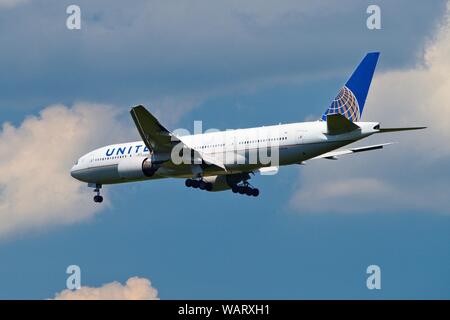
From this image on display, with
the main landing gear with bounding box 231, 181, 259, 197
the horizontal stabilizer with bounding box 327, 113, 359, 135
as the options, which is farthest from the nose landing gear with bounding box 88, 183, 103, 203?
the horizontal stabilizer with bounding box 327, 113, 359, 135

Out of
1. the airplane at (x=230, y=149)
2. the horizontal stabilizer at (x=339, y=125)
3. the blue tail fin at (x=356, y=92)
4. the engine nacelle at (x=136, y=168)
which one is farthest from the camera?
the blue tail fin at (x=356, y=92)

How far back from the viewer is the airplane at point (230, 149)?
76.9 metres

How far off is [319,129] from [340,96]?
7.69m

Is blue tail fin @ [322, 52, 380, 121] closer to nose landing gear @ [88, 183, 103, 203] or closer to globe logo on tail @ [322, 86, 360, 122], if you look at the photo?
globe logo on tail @ [322, 86, 360, 122]

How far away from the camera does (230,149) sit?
3177 inches

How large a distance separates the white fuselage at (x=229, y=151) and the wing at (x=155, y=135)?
1.35 ft

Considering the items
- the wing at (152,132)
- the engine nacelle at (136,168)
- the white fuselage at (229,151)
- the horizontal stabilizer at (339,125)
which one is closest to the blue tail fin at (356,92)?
the white fuselage at (229,151)

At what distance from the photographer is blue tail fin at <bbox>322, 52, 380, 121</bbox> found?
3263 inches

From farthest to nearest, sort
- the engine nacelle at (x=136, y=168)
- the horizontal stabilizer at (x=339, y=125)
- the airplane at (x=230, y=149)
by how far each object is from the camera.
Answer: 1. the engine nacelle at (x=136, y=168)
2. the airplane at (x=230, y=149)
3. the horizontal stabilizer at (x=339, y=125)

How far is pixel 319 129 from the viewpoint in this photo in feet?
253

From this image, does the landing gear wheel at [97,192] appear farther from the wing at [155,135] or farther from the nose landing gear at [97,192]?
the wing at [155,135]

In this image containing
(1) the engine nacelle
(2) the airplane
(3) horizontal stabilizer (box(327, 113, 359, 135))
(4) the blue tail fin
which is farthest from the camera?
(4) the blue tail fin

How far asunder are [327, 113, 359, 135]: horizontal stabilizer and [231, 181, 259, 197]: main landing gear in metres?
11.9
